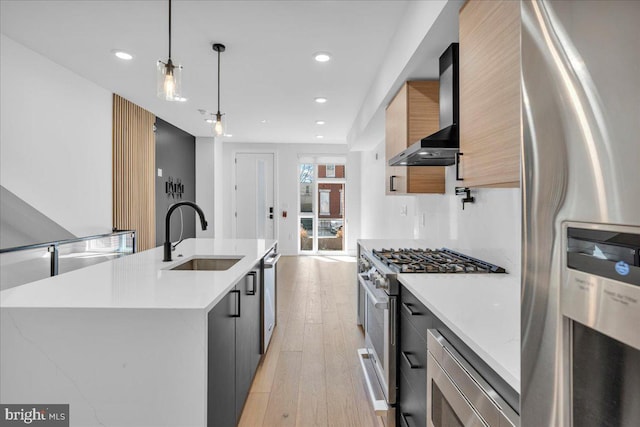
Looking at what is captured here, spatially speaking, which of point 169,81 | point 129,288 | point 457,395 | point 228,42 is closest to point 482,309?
point 457,395

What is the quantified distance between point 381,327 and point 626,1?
1880mm

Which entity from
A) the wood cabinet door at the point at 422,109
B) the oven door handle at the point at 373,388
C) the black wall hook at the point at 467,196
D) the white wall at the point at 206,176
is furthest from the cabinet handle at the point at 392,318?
the white wall at the point at 206,176

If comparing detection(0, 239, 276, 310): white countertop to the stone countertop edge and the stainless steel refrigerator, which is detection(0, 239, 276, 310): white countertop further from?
the stainless steel refrigerator

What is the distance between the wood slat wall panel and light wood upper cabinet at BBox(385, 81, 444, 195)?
3601 mm

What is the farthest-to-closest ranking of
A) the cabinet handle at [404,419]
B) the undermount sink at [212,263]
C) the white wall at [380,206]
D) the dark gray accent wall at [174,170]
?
the dark gray accent wall at [174,170] < the white wall at [380,206] < the undermount sink at [212,263] < the cabinet handle at [404,419]

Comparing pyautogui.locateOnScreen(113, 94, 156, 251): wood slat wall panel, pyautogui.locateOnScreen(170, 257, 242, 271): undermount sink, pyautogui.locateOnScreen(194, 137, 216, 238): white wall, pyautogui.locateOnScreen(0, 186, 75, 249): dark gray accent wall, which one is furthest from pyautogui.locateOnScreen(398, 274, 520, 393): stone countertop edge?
pyautogui.locateOnScreen(194, 137, 216, 238): white wall

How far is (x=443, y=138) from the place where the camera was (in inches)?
71.0

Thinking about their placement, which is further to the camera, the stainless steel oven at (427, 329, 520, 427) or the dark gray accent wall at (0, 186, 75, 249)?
the dark gray accent wall at (0, 186, 75, 249)

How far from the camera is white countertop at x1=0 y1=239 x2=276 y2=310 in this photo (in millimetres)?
1245

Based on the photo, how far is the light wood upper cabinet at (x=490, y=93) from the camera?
1.14 metres

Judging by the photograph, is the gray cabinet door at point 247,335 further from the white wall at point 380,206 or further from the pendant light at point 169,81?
the white wall at point 380,206

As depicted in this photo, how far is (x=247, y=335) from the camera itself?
1993mm

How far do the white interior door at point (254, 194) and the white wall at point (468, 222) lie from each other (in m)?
3.82

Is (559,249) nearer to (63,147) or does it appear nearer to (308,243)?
(63,147)
